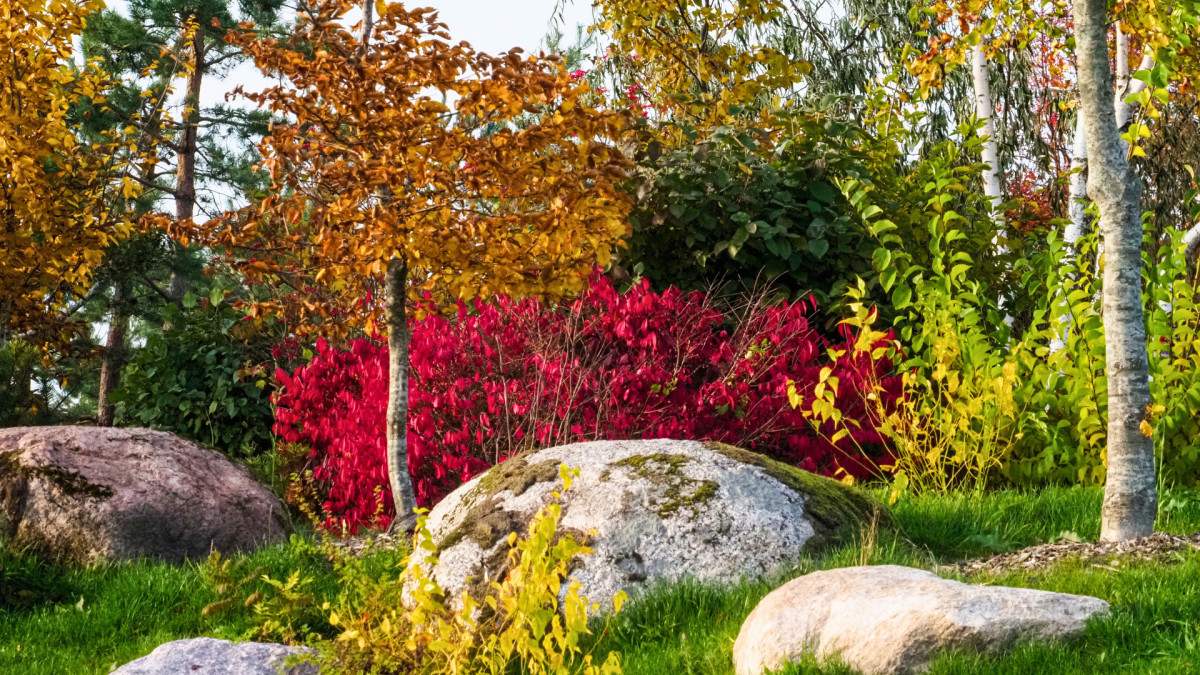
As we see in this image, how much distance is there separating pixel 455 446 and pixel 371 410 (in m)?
0.71

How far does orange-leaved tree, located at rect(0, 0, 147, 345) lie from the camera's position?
7.66 meters

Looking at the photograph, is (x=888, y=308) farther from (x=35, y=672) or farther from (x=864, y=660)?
(x=35, y=672)

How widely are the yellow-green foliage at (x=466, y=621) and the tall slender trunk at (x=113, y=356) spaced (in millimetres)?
8250

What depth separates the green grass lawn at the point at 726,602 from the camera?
3.12m

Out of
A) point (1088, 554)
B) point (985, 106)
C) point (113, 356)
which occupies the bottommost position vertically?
point (1088, 554)

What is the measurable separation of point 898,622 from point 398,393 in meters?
3.45

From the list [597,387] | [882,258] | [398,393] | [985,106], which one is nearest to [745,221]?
[882,258]

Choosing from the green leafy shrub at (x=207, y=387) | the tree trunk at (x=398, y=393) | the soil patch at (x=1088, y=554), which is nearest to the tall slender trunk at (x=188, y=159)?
the green leafy shrub at (x=207, y=387)

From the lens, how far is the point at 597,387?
6215 mm

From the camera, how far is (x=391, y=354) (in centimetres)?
597

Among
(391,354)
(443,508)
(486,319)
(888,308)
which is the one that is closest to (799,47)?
(888,308)

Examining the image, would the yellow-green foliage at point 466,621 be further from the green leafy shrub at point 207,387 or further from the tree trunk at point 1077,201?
the tree trunk at point 1077,201

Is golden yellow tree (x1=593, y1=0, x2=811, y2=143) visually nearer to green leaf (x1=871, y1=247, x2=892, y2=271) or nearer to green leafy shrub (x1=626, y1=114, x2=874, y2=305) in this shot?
green leafy shrub (x1=626, y1=114, x2=874, y2=305)

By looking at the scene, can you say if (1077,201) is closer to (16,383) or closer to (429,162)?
(429,162)
